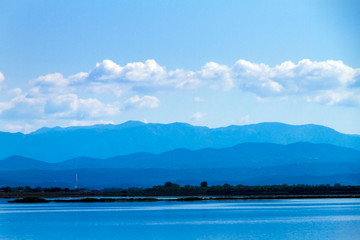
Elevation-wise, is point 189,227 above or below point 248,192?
below

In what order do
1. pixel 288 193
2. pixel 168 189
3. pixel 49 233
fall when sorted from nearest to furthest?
pixel 49 233 < pixel 288 193 < pixel 168 189

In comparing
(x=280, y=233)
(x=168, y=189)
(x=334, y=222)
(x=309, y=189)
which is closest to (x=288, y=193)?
(x=309, y=189)

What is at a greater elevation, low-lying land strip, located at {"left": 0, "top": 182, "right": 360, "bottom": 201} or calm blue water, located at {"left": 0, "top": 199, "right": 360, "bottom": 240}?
low-lying land strip, located at {"left": 0, "top": 182, "right": 360, "bottom": 201}

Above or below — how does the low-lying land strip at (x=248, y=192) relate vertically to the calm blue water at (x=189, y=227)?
above

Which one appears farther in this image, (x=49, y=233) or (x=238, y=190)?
(x=238, y=190)

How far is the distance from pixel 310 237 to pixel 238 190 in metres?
121

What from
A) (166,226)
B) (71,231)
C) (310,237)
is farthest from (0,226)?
(310,237)

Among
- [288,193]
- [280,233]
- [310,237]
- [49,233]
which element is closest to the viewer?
[310,237]

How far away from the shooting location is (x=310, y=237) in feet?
189

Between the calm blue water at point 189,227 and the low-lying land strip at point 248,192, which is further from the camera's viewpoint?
the low-lying land strip at point 248,192

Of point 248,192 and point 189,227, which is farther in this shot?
point 248,192

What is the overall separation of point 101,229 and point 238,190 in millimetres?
110731

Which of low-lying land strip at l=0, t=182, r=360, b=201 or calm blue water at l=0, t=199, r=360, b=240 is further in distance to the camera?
low-lying land strip at l=0, t=182, r=360, b=201

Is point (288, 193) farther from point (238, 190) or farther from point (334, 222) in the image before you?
point (334, 222)
